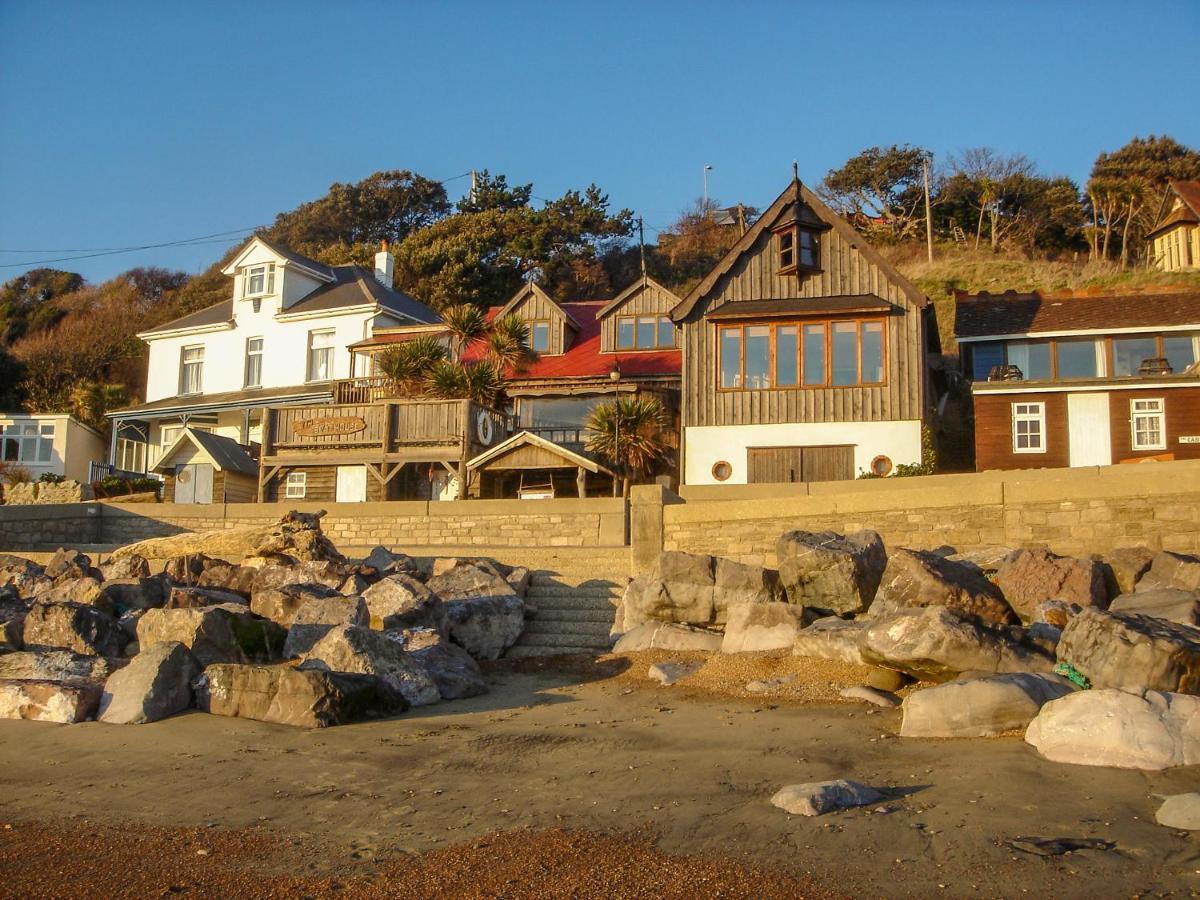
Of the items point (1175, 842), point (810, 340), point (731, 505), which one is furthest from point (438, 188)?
point (1175, 842)

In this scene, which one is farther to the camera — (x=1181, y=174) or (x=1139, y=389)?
(x=1181, y=174)

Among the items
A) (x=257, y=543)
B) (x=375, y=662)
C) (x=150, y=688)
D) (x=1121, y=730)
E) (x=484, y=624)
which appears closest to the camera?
(x=1121, y=730)

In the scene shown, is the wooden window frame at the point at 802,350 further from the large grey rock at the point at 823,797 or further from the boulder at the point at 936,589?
the large grey rock at the point at 823,797

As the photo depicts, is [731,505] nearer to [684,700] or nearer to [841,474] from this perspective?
[684,700]

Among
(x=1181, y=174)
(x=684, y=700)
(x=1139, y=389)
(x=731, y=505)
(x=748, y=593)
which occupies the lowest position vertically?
(x=684, y=700)

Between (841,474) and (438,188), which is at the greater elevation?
(438,188)

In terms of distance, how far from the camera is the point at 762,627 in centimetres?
1308

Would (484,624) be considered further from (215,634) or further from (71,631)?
(71,631)

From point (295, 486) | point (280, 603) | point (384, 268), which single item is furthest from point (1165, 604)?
point (384, 268)

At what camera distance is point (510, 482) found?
29844 millimetres

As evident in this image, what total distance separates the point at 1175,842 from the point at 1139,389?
21835 mm

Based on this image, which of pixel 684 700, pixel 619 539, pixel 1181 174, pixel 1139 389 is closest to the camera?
pixel 684 700

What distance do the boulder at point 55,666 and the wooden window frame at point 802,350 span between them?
59.8ft

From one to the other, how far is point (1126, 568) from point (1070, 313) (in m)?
18.3
